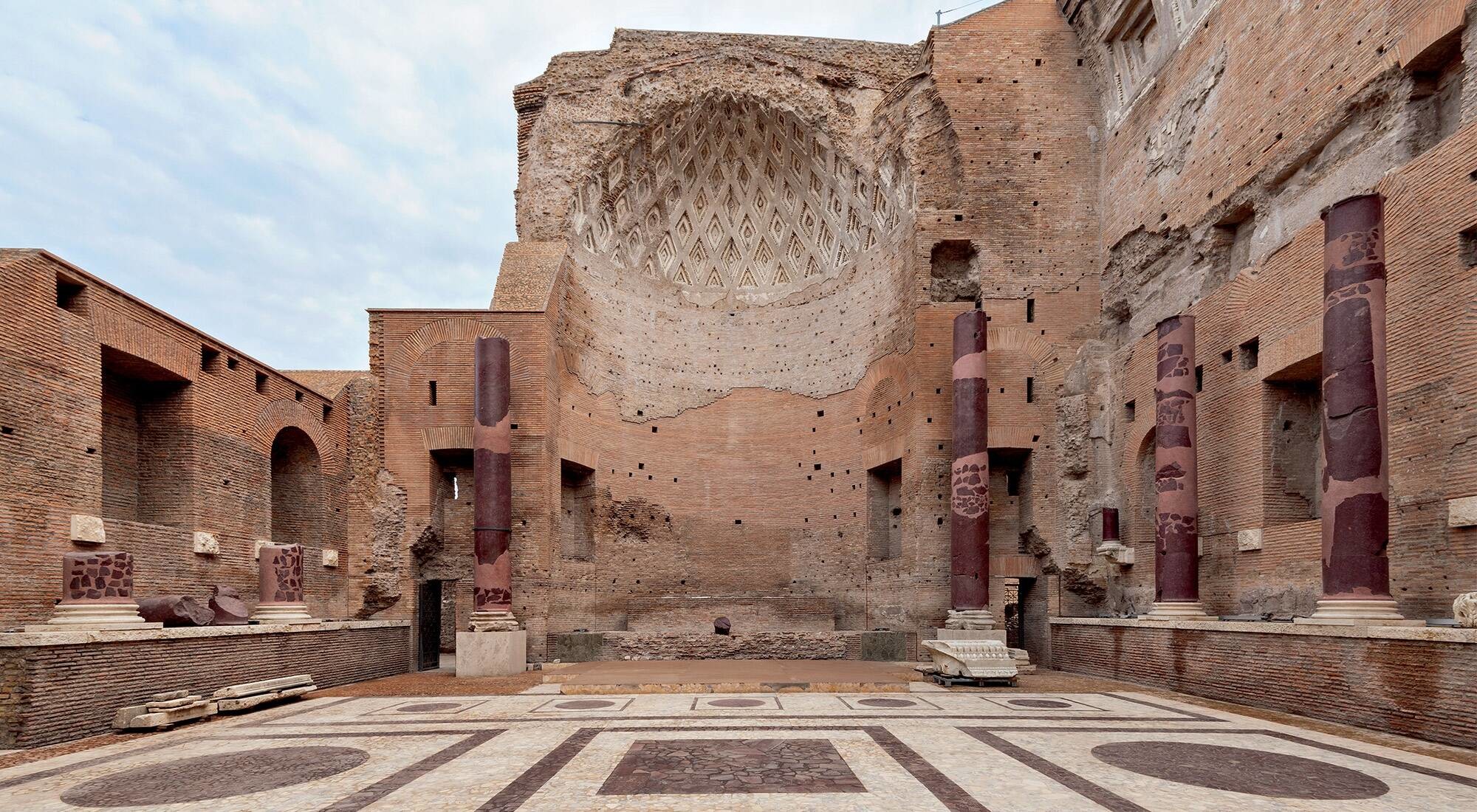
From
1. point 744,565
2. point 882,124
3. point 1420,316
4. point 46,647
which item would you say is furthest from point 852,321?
point 46,647

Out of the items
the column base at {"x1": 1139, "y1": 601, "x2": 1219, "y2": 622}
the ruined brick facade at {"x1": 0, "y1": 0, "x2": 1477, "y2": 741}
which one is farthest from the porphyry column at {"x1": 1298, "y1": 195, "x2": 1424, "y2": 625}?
the column base at {"x1": 1139, "y1": 601, "x2": 1219, "y2": 622}

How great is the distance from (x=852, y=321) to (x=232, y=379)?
12915mm

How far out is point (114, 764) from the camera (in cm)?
648

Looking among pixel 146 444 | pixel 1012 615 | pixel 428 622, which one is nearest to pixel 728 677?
pixel 428 622

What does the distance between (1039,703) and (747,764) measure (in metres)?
4.97

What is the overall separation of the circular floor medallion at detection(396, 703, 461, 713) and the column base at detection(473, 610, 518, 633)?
3575 mm

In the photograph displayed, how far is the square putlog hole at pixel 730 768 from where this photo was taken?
17.8 feet

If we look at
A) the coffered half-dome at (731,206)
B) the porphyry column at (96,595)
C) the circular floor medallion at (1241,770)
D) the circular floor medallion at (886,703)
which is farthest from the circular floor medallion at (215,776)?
the coffered half-dome at (731,206)

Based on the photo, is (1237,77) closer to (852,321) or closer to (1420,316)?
(1420,316)

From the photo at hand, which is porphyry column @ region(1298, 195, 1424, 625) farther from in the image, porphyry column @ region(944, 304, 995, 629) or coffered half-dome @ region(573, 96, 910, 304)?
coffered half-dome @ region(573, 96, 910, 304)

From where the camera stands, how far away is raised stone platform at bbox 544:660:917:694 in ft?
35.0

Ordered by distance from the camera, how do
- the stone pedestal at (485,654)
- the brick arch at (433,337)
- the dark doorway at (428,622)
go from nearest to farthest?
the stone pedestal at (485,654), the dark doorway at (428,622), the brick arch at (433,337)

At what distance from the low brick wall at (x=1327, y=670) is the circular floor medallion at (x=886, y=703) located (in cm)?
374

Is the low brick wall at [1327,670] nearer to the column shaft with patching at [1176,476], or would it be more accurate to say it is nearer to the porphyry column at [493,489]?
the column shaft with patching at [1176,476]
